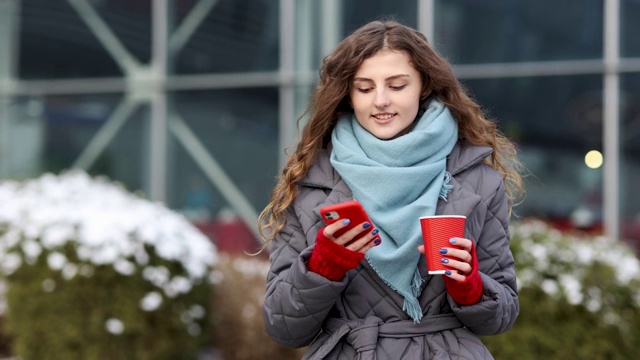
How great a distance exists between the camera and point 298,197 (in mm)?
2711

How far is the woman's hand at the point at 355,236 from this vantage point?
2338mm

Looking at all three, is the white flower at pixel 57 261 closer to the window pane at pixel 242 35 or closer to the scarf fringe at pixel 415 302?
the window pane at pixel 242 35

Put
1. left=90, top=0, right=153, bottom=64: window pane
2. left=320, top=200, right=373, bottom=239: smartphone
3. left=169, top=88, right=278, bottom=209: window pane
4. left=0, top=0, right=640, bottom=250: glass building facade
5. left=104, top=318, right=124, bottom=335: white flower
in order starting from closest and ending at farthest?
left=320, top=200, right=373, bottom=239: smartphone, left=104, top=318, right=124, bottom=335: white flower, left=0, top=0, right=640, bottom=250: glass building facade, left=169, top=88, right=278, bottom=209: window pane, left=90, top=0, right=153, bottom=64: window pane

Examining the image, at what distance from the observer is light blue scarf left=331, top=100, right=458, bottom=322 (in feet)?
8.22

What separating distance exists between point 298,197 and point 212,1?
21.4 ft

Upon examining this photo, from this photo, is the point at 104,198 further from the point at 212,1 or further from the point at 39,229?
the point at 212,1

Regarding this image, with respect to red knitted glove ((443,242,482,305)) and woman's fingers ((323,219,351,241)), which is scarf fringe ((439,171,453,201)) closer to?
red knitted glove ((443,242,482,305))

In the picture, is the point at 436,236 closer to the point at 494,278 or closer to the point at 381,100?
the point at 494,278

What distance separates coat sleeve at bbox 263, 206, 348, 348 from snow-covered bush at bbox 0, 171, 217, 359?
349 centimetres

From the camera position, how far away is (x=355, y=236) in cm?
236

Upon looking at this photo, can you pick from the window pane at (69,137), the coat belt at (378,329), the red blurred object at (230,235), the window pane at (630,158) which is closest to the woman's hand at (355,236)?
the coat belt at (378,329)

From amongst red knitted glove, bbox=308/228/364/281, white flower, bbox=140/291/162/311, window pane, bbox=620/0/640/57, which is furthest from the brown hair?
window pane, bbox=620/0/640/57

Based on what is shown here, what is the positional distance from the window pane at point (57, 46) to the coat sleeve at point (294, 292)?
683 cm

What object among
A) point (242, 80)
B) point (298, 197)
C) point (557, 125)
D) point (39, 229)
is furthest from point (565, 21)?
point (298, 197)
